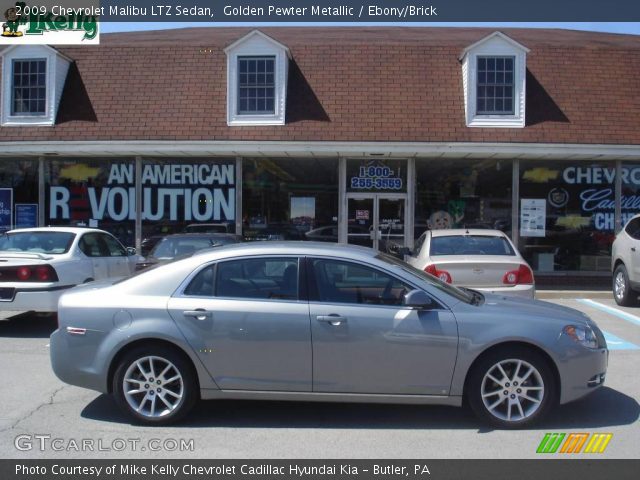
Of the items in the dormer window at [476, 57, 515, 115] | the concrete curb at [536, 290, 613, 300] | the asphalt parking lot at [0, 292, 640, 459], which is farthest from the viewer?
the dormer window at [476, 57, 515, 115]

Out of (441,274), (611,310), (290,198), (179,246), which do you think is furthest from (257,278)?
(290,198)

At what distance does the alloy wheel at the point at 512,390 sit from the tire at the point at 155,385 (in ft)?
7.98

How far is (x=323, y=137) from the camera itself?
561 inches

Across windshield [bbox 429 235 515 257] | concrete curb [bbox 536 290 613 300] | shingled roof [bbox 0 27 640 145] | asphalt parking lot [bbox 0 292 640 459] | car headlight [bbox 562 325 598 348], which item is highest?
shingled roof [bbox 0 27 640 145]

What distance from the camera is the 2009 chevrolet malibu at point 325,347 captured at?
5.27 meters

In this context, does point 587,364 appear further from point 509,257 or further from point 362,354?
point 509,257

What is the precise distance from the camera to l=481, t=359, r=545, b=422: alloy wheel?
530 cm

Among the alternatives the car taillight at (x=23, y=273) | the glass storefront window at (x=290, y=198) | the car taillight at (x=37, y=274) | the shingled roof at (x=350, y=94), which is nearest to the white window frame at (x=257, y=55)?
the shingled roof at (x=350, y=94)

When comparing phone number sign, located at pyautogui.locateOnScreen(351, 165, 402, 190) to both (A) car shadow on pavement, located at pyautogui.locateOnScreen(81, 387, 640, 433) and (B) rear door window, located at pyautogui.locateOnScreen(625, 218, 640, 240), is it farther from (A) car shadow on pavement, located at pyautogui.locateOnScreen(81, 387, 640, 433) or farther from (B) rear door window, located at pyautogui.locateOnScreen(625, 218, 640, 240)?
(A) car shadow on pavement, located at pyautogui.locateOnScreen(81, 387, 640, 433)

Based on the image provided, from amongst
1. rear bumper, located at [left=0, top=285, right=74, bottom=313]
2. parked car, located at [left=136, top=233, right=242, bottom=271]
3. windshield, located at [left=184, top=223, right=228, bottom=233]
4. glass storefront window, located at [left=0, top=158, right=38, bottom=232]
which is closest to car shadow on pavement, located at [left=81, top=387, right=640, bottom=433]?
rear bumper, located at [left=0, top=285, right=74, bottom=313]

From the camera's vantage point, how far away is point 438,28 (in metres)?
20.4

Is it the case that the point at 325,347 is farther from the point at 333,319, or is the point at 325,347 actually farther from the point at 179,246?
the point at 179,246

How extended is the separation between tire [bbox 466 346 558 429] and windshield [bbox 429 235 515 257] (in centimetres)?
421

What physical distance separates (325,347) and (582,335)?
217 cm
